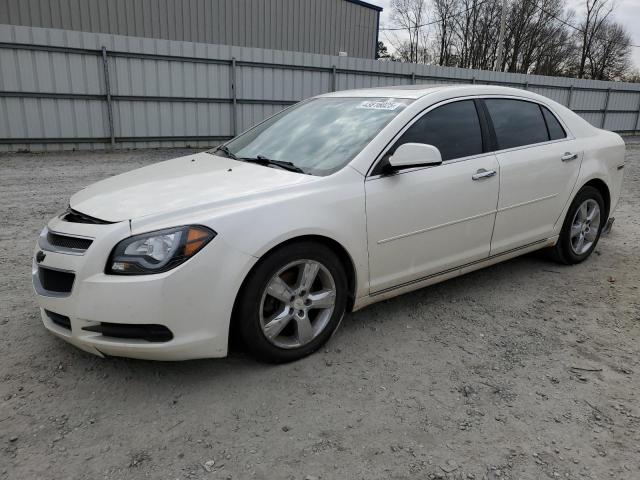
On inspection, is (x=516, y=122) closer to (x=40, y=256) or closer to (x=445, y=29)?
(x=40, y=256)

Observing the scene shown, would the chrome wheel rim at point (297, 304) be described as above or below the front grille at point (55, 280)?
below

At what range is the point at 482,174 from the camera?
3656 millimetres

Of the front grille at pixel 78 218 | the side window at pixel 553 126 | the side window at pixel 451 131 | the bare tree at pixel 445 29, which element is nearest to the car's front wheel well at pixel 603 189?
the side window at pixel 553 126

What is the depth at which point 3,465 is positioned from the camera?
6.98 feet

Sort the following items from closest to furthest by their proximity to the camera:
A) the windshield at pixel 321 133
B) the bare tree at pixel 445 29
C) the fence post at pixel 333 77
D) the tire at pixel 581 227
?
the windshield at pixel 321 133, the tire at pixel 581 227, the fence post at pixel 333 77, the bare tree at pixel 445 29

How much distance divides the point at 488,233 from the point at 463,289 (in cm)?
57

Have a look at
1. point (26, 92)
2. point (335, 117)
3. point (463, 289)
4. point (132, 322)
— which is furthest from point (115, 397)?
point (26, 92)

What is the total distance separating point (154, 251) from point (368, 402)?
1.32 m

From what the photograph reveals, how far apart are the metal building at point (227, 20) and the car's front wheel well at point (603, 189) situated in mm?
15481

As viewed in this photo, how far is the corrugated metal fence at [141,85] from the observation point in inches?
414

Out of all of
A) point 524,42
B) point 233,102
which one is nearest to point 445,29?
point 524,42

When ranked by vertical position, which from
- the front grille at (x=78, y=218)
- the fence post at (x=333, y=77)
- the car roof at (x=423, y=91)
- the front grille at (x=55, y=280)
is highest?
the fence post at (x=333, y=77)

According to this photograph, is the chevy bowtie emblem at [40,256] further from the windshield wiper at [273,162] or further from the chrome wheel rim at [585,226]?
the chrome wheel rim at [585,226]

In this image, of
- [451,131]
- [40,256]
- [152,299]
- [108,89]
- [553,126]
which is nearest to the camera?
[152,299]
